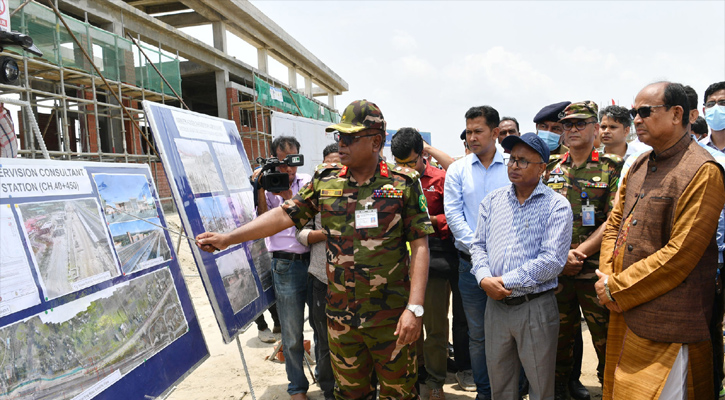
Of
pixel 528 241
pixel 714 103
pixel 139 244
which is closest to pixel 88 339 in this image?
pixel 139 244

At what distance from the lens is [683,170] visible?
188 cm

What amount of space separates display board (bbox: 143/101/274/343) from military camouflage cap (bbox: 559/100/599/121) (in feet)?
8.02

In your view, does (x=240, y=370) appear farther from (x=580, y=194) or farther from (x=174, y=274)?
(x=580, y=194)

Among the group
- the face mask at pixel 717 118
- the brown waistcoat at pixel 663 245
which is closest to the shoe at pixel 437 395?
the brown waistcoat at pixel 663 245

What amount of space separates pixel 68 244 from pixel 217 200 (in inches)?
39.1

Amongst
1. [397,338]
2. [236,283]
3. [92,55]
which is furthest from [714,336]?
[92,55]

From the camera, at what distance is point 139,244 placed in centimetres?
234

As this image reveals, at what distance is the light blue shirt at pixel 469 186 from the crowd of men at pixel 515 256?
1 centimetres

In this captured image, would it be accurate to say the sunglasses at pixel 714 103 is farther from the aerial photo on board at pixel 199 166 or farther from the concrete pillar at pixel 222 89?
the concrete pillar at pixel 222 89

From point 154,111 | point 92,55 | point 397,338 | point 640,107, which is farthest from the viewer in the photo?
point 92,55

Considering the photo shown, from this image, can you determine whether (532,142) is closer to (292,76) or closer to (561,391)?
(561,391)

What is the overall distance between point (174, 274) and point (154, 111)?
0.97 metres

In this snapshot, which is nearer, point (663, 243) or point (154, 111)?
point (663, 243)

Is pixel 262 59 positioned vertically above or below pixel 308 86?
above
